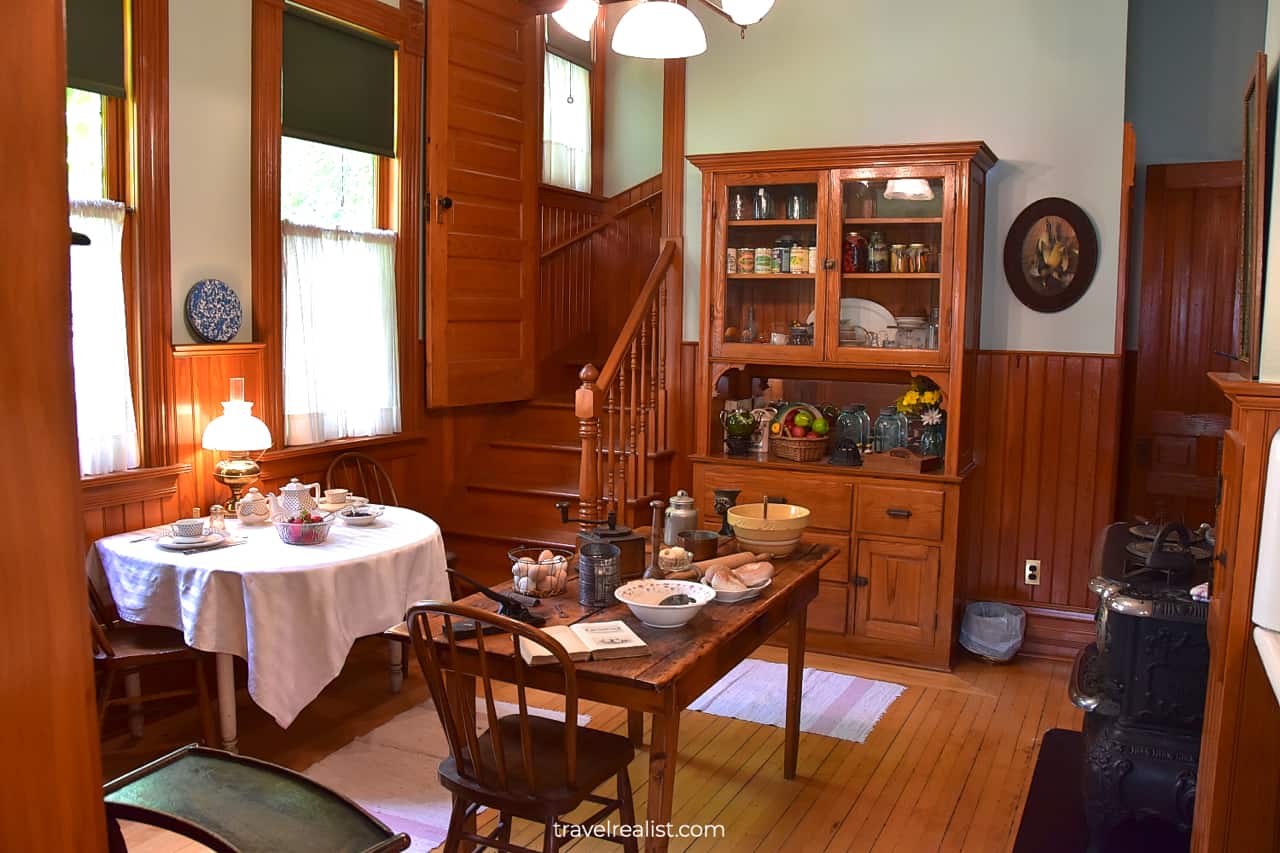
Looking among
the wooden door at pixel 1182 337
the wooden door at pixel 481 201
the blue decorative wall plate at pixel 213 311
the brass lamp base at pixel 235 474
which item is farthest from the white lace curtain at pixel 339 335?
the wooden door at pixel 1182 337

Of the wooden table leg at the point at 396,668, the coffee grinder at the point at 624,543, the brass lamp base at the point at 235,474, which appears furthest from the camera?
the wooden table leg at the point at 396,668

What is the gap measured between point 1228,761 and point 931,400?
2.39 metres

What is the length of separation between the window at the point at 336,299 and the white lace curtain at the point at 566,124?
1.76 m

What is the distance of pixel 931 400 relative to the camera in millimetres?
4652

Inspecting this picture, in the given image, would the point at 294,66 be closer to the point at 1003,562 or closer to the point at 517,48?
the point at 517,48

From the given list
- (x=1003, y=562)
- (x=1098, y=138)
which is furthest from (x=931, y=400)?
(x=1098, y=138)

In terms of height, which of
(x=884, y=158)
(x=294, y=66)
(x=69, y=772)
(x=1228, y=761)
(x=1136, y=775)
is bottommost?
(x=1136, y=775)

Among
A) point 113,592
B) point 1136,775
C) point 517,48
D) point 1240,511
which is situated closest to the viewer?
point 1240,511

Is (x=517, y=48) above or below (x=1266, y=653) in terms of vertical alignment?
above

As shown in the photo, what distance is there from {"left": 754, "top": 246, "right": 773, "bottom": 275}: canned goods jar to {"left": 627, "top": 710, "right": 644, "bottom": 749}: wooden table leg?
222cm

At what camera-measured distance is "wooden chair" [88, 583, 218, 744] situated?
3.28 metres

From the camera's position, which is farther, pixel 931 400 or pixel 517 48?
pixel 517 48

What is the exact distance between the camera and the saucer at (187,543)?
3469 mm

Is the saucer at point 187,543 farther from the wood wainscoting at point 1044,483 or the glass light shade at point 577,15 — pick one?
the wood wainscoting at point 1044,483
